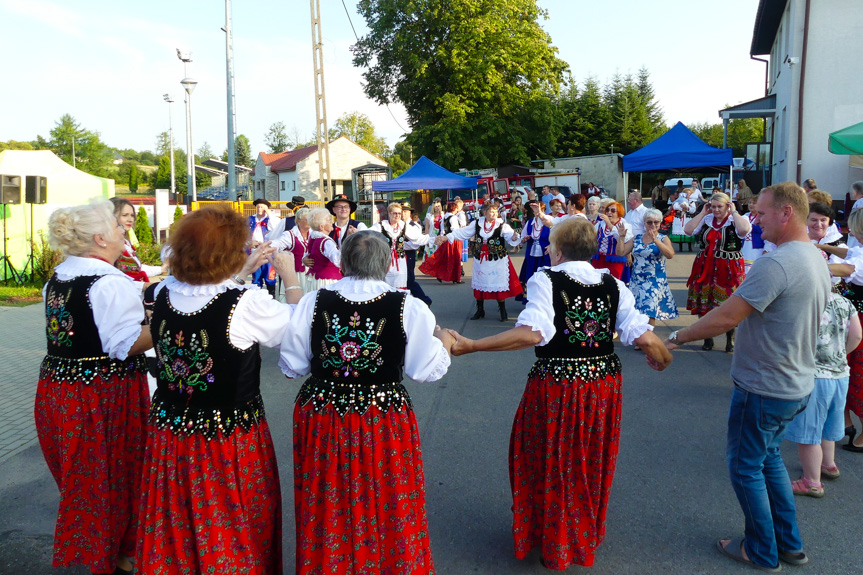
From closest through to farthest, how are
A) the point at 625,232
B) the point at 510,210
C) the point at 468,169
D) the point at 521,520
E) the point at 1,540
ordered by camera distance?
the point at 521,520 < the point at 1,540 < the point at 625,232 < the point at 510,210 < the point at 468,169

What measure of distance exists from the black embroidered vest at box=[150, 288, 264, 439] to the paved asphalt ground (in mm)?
1198

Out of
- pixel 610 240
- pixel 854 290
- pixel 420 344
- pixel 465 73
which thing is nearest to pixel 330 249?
pixel 610 240

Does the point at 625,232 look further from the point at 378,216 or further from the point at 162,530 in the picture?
the point at 162,530

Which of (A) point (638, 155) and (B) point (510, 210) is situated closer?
(A) point (638, 155)

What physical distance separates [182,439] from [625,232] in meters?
5.60

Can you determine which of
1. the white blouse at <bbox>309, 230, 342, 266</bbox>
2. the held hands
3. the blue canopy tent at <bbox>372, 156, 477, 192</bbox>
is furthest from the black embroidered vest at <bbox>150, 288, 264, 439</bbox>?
the blue canopy tent at <bbox>372, 156, 477, 192</bbox>

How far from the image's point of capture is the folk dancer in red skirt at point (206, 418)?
8.34 ft

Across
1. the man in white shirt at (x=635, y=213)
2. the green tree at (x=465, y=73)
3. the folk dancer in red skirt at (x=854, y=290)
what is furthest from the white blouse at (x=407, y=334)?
the green tree at (x=465, y=73)

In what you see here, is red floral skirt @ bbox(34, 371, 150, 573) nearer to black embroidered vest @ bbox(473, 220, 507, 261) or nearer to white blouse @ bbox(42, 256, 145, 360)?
white blouse @ bbox(42, 256, 145, 360)

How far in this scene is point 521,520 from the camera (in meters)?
3.22

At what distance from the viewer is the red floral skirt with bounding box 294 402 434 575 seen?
8.60 ft

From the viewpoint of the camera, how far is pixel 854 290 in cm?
468

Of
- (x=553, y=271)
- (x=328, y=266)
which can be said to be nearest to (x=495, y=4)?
(x=328, y=266)

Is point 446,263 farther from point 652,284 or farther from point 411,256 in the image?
point 652,284
